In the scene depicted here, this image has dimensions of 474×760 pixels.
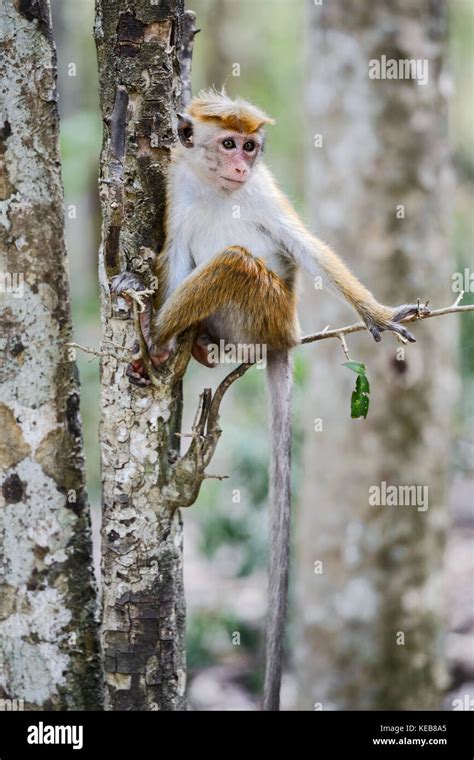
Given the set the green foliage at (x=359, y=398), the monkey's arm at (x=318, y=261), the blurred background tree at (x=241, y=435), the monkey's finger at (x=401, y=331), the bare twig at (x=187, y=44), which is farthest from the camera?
the blurred background tree at (x=241, y=435)

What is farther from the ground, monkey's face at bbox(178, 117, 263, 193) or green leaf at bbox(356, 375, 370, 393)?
monkey's face at bbox(178, 117, 263, 193)

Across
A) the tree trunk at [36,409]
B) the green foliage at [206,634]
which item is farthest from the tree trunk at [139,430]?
the green foliage at [206,634]

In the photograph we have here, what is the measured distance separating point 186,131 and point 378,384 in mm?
3162

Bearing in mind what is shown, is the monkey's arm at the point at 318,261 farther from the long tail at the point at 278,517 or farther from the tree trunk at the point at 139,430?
the tree trunk at the point at 139,430

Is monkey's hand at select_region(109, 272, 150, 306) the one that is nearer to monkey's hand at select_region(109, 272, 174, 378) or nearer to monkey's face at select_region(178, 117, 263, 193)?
monkey's hand at select_region(109, 272, 174, 378)

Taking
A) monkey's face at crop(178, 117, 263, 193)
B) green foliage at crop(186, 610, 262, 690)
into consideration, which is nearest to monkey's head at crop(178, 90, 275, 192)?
monkey's face at crop(178, 117, 263, 193)

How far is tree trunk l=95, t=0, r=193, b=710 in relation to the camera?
3.13 metres

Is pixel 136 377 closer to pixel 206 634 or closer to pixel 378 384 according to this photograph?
pixel 378 384

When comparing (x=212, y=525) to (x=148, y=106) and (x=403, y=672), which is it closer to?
(x=403, y=672)

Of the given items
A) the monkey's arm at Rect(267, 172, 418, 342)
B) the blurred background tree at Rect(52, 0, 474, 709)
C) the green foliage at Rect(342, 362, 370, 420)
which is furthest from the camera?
the blurred background tree at Rect(52, 0, 474, 709)

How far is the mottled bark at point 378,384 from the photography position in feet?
21.0

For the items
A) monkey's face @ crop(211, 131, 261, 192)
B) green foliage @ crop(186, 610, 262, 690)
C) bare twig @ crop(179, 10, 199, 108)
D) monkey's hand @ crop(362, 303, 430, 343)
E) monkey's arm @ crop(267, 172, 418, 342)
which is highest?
bare twig @ crop(179, 10, 199, 108)

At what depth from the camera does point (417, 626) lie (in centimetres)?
665
